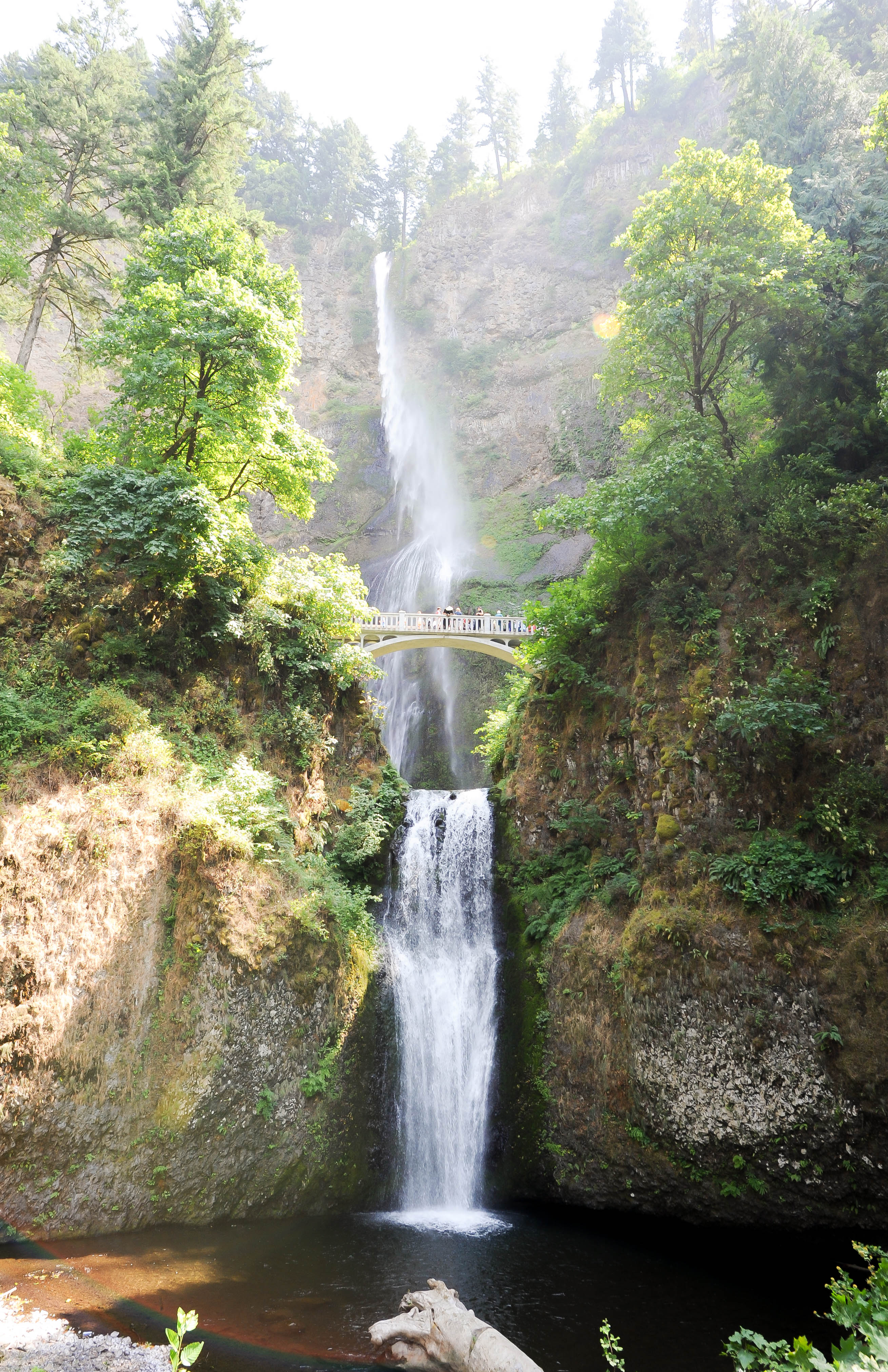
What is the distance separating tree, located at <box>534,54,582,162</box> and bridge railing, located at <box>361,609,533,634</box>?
50.7m

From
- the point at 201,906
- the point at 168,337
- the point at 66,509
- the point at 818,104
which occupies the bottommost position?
the point at 201,906

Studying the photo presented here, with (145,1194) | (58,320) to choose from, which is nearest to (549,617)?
(145,1194)

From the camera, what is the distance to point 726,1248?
9.02 metres

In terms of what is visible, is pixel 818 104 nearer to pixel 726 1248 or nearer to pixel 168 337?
pixel 168 337

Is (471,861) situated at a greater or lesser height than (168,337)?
lesser

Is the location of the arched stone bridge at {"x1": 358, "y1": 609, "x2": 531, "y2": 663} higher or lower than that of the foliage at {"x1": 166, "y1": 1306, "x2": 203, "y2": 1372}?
higher

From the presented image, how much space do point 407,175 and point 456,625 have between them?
50.8 meters

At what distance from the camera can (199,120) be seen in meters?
17.7

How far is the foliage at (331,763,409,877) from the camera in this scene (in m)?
14.2

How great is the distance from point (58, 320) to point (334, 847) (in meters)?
44.0

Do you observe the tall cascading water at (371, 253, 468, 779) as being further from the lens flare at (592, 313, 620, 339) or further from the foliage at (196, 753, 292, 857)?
the lens flare at (592, 313, 620, 339)

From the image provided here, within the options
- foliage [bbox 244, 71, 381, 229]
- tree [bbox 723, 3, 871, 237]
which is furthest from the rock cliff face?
foliage [bbox 244, 71, 381, 229]

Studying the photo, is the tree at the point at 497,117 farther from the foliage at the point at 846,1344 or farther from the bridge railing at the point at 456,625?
the foliage at the point at 846,1344

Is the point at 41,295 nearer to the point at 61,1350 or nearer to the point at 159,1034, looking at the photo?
the point at 159,1034
